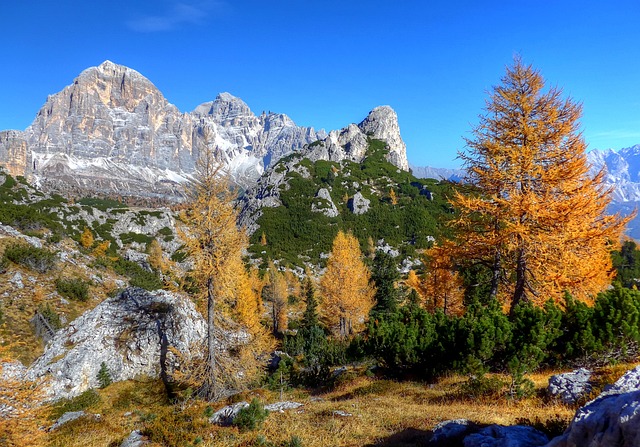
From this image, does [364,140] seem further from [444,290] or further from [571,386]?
[571,386]

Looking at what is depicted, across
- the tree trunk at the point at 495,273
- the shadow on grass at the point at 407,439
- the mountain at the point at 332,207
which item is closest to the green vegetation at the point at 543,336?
the tree trunk at the point at 495,273

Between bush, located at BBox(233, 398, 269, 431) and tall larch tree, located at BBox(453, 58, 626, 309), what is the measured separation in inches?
353

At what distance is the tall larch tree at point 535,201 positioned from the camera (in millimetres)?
11789

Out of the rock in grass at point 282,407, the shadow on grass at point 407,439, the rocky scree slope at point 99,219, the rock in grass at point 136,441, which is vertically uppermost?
the rocky scree slope at point 99,219

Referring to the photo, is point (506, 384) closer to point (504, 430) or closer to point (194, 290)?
point (504, 430)

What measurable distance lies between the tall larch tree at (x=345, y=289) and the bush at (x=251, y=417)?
24.5m

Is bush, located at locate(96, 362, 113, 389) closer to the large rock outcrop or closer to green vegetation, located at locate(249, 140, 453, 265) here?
the large rock outcrop

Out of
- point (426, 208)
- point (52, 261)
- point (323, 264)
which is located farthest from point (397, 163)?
point (52, 261)

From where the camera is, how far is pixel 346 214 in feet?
328

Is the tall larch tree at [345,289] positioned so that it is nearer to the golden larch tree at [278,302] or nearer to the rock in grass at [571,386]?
the golden larch tree at [278,302]

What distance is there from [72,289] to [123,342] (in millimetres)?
11234

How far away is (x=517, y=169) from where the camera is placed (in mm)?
12344

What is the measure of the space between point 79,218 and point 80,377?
6264cm

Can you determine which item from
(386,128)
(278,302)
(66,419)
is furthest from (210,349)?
(386,128)
